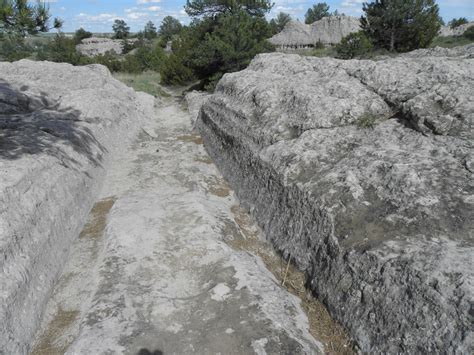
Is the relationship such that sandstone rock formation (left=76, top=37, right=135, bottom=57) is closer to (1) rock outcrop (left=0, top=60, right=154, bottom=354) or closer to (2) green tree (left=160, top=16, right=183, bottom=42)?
(2) green tree (left=160, top=16, right=183, bottom=42)

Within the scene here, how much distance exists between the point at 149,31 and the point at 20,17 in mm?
133923

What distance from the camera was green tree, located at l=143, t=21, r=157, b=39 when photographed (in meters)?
125

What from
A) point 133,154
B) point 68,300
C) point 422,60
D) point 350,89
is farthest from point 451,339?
point 133,154

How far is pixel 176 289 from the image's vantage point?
6754mm

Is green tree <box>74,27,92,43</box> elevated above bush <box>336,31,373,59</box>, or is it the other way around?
green tree <box>74,27,92,43</box>

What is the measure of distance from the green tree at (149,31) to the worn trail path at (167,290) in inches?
5069

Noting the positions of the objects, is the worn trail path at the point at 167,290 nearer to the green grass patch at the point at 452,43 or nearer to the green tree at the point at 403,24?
the green tree at the point at 403,24

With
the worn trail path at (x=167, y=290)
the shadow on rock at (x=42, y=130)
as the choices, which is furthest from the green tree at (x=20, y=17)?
the worn trail path at (x=167, y=290)

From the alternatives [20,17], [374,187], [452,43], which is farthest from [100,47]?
[374,187]

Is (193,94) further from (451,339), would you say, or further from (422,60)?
(451,339)

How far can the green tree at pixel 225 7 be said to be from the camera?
30.3 meters

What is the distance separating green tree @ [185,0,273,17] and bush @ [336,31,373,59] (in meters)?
10.3

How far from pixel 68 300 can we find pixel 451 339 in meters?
6.52

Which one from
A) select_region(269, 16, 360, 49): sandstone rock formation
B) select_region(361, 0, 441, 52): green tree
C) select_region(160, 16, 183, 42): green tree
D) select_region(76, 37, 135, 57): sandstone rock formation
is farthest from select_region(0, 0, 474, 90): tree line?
select_region(160, 16, 183, 42): green tree
